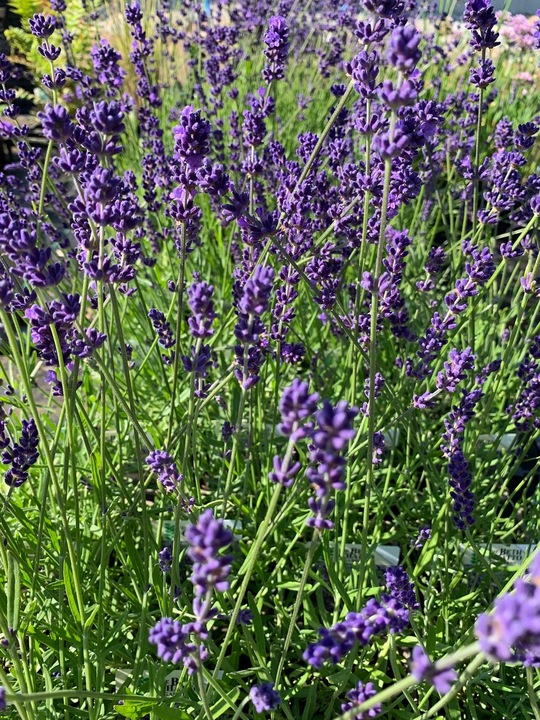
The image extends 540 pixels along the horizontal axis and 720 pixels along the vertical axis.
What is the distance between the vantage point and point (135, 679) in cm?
151

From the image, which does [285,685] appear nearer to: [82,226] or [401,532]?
[401,532]

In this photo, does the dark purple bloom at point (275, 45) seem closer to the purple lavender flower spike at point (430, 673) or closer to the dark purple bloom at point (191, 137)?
the dark purple bloom at point (191, 137)

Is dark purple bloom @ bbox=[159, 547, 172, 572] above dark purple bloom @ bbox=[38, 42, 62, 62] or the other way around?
the other way around

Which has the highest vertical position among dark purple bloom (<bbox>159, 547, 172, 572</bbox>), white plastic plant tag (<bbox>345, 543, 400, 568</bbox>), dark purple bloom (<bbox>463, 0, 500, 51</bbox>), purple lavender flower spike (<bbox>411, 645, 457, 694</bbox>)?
dark purple bloom (<bbox>463, 0, 500, 51</bbox>)

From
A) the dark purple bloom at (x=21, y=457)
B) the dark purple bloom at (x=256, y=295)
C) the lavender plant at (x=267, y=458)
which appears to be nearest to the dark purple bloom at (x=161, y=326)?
the lavender plant at (x=267, y=458)

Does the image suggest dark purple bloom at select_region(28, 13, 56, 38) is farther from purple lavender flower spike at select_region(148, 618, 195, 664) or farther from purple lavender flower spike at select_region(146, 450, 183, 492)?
purple lavender flower spike at select_region(148, 618, 195, 664)

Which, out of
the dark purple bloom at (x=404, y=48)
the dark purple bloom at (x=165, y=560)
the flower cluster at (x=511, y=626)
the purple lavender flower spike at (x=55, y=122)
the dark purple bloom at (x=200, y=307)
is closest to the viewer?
the flower cluster at (x=511, y=626)

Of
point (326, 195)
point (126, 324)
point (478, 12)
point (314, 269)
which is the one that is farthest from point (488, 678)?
point (126, 324)

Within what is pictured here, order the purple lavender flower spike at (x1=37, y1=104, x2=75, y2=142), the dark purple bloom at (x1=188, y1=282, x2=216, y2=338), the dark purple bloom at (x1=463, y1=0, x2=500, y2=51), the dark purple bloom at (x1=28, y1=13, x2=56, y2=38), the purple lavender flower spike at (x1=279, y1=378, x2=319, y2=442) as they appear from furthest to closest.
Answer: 1. the dark purple bloom at (x1=28, y1=13, x2=56, y2=38)
2. the dark purple bloom at (x1=463, y1=0, x2=500, y2=51)
3. the purple lavender flower spike at (x1=37, y1=104, x2=75, y2=142)
4. the dark purple bloom at (x1=188, y1=282, x2=216, y2=338)
5. the purple lavender flower spike at (x1=279, y1=378, x2=319, y2=442)

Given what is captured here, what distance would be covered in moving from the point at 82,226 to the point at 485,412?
56.7 inches

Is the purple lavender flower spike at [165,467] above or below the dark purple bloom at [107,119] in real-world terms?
below

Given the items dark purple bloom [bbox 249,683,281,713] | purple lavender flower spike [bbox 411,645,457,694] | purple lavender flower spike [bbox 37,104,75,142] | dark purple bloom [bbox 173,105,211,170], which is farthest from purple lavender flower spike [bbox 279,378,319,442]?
purple lavender flower spike [bbox 37,104,75,142]

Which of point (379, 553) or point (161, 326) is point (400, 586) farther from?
point (161, 326)

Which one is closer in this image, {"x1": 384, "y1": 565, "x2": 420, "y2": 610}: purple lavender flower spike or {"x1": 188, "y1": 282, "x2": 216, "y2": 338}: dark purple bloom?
{"x1": 188, "y1": 282, "x2": 216, "y2": 338}: dark purple bloom
